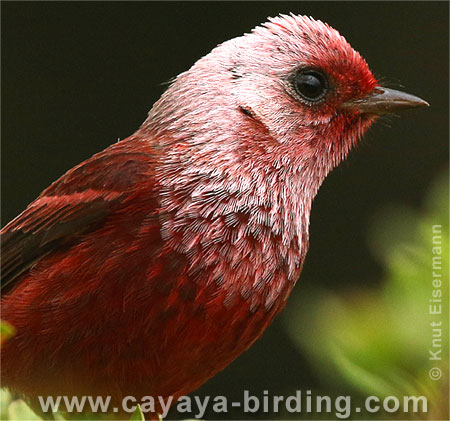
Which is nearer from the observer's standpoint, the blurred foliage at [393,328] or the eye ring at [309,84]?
the blurred foliage at [393,328]

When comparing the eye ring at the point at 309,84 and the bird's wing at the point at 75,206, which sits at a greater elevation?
the eye ring at the point at 309,84

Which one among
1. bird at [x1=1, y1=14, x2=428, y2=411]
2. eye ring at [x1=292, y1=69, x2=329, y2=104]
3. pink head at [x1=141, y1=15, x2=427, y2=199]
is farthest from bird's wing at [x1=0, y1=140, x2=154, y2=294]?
A: eye ring at [x1=292, y1=69, x2=329, y2=104]

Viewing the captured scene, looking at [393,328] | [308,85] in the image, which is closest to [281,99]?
[308,85]

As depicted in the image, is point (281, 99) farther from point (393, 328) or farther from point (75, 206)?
point (393, 328)

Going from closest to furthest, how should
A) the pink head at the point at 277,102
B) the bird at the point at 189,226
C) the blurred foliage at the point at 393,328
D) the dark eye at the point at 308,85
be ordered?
the blurred foliage at the point at 393,328, the bird at the point at 189,226, the pink head at the point at 277,102, the dark eye at the point at 308,85

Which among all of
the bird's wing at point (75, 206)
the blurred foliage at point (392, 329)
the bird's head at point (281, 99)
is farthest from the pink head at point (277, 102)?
the blurred foliage at point (392, 329)

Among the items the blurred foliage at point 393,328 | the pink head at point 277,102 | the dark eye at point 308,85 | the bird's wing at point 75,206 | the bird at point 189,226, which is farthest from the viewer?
the dark eye at point 308,85

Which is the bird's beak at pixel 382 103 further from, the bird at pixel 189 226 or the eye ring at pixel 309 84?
the eye ring at pixel 309 84

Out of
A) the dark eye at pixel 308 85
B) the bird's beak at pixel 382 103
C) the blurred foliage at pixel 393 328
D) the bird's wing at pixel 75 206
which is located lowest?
the blurred foliage at pixel 393 328
